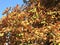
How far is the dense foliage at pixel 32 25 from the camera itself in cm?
973

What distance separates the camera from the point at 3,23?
34.7 feet

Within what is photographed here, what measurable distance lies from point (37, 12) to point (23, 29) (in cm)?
110

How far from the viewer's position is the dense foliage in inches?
383

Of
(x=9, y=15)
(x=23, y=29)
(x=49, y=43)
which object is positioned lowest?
(x=49, y=43)

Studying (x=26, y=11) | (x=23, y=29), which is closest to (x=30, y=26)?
(x=23, y=29)

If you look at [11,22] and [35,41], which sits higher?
[11,22]

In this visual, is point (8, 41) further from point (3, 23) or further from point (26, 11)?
point (26, 11)

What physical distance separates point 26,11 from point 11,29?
137 centimetres

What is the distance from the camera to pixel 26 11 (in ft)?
Answer: 36.0

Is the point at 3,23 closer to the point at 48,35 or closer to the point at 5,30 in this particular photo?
the point at 5,30

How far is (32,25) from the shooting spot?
10.3 m

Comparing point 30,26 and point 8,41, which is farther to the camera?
point 8,41

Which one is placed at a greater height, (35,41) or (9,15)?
(9,15)

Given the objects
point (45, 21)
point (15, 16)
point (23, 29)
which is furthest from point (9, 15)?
point (45, 21)
